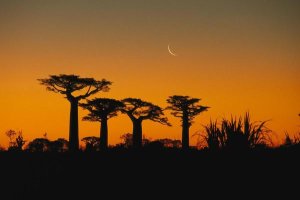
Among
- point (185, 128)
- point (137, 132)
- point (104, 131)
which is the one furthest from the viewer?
point (185, 128)

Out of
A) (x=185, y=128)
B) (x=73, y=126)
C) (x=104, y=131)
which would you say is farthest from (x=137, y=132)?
(x=73, y=126)

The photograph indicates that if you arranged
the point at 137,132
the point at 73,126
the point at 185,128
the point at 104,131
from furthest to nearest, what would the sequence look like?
the point at 185,128
the point at 137,132
the point at 104,131
the point at 73,126

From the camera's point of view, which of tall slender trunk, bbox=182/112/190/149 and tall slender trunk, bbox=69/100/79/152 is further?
tall slender trunk, bbox=182/112/190/149

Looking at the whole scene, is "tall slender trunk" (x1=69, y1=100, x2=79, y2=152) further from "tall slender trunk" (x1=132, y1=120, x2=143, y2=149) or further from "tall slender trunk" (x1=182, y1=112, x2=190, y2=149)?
"tall slender trunk" (x1=182, y1=112, x2=190, y2=149)

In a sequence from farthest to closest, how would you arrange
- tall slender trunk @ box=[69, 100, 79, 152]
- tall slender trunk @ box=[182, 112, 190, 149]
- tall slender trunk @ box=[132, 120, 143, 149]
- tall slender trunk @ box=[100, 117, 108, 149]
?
tall slender trunk @ box=[182, 112, 190, 149]
tall slender trunk @ box=[132, 120, 143, 149]
tall slender trunk @ box=[100, 117, 108, 149]
tall slender trunk @ box=[69, 100, 79, 152]

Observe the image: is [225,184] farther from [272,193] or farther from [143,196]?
[143,196]

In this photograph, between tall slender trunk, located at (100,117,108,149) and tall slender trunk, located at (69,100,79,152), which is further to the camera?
tall slender trunk, located at (100,117,108,149)

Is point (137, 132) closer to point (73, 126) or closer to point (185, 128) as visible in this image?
point (185, 128)

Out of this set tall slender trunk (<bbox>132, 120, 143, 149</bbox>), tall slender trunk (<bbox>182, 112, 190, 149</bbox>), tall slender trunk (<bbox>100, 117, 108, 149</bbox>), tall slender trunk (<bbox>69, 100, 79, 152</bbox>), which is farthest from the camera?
tall slender trunk (<bbox>182, 112, 190, 149</bbox>)

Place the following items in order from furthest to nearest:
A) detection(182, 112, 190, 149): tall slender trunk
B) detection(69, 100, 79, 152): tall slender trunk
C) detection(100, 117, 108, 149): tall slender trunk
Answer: detection(182, 112, 190, 149): tall slender trunk
detection(100, 117, 108, 149): tall slender trunk
detection(69, 100, 79, 152): tall slender trunk

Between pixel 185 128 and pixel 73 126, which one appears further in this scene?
pixel 185 128

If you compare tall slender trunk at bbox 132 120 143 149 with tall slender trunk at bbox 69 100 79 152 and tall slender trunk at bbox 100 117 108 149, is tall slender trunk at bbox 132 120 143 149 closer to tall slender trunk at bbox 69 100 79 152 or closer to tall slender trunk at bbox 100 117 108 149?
tall slender trunk at bbox 100 117 108 149

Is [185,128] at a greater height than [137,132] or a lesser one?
greater

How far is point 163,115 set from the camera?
42.2m
